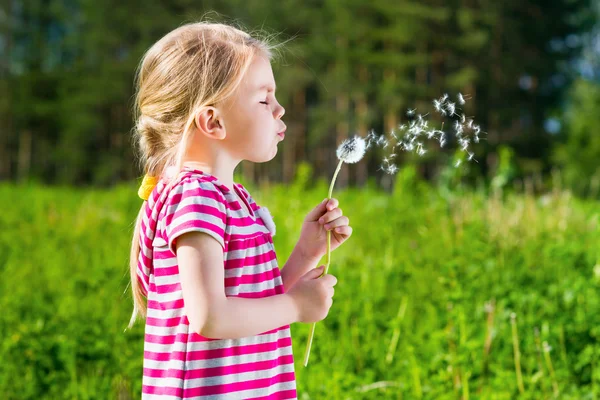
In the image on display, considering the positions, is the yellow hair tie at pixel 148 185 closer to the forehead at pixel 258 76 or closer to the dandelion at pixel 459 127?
the forehead at pixel 258 76

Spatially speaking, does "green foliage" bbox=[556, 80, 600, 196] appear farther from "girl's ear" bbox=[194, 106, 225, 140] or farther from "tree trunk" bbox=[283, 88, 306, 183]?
"girl's ear" bbox=[194, 106, 225, 140]

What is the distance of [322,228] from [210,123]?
36 centimetres

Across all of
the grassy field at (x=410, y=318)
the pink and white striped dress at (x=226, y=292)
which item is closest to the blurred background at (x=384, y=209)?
the grassy field at (x=410, y=318)

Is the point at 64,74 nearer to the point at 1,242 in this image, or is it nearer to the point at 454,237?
the point at 1,242

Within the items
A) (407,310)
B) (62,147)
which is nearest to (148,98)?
(407,310)

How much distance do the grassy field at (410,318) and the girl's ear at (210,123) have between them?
57 centimetres

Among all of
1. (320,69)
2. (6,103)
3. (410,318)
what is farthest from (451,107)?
(6,103)

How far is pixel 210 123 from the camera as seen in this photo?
143 cm

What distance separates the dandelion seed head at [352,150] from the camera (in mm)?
1470

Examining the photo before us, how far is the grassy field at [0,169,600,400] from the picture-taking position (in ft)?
9.29

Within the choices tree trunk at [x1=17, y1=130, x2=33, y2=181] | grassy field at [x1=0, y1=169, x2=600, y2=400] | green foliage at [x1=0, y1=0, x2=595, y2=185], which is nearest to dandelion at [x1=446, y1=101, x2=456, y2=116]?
grassy field at [x1=0, y1=169, x2=600, y2=400]

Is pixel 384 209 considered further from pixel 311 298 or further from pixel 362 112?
A: pixel 362 112

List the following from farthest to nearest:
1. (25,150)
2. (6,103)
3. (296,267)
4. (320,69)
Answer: (25,150), (6,103), (320,69), (296,267)

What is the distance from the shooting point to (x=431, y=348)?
9.82ft
